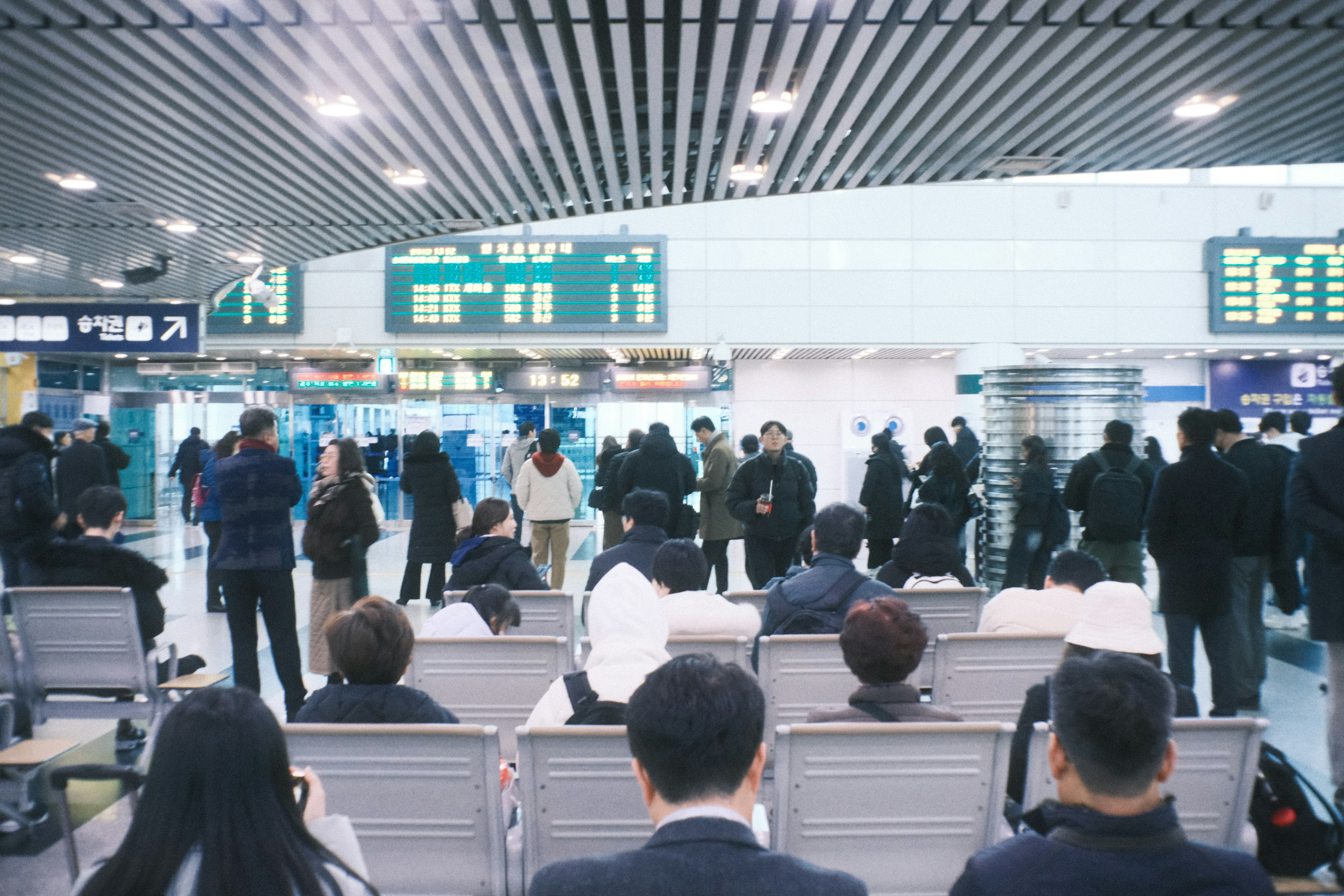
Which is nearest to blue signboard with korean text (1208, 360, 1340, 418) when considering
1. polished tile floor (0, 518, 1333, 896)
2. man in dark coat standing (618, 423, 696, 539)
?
polished tile floor (0, 518, 1333, 896)

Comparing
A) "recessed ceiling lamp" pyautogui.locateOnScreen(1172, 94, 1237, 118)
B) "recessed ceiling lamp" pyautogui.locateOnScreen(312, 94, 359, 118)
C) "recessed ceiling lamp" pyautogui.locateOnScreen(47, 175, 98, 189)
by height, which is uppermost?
"recessed ceiling lamp" pyautogui.locateOnScreen(312, 94, 359, 118)

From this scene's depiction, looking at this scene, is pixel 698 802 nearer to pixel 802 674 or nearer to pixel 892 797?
pixel 892 797

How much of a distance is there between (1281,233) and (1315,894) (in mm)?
15314

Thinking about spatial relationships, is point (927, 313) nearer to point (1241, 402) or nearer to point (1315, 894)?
point (1241, 402)

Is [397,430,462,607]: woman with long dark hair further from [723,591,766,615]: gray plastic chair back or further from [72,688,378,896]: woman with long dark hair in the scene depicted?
[72,688,378,896]: woman with long dark hair

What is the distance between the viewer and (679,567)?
442 cm

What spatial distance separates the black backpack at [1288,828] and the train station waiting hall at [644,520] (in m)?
0.01

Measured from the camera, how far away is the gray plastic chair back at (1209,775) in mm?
2547

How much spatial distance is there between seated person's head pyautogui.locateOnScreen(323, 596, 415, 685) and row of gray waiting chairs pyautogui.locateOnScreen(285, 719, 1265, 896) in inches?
16.4

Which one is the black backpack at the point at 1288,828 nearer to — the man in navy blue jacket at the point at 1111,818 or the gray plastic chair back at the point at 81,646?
the man in navy blue jacket at the point at 1111,818

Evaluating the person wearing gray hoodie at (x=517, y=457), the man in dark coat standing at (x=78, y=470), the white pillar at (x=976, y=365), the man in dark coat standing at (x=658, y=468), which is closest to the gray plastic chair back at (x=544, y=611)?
the man in dark coat standing at (x=658, y=468)

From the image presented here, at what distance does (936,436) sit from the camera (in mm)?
9656

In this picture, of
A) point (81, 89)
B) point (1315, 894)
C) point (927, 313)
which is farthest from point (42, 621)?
point (927, 313)

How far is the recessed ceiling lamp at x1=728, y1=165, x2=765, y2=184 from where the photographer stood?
7148mm
